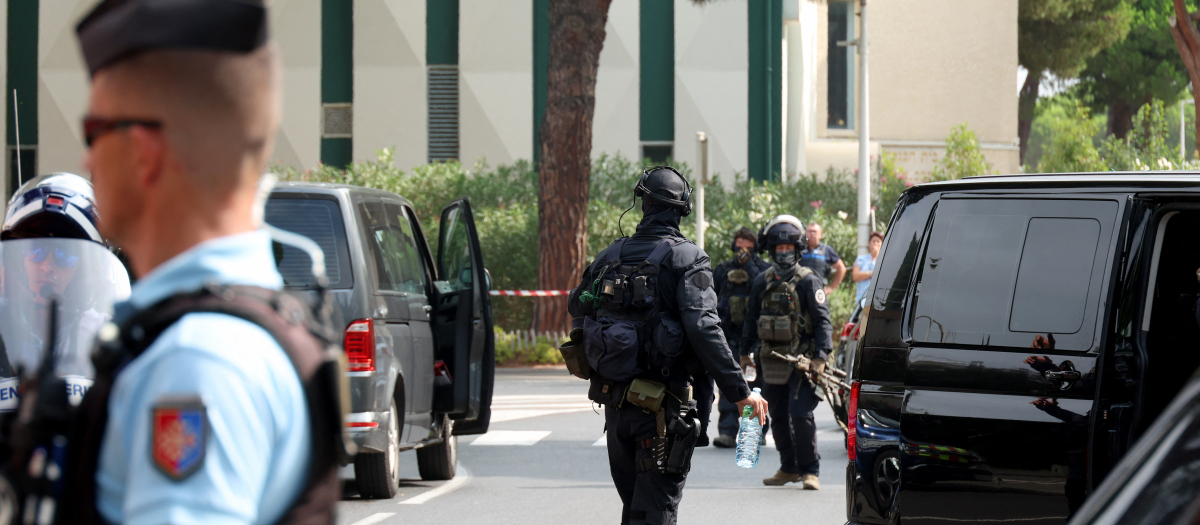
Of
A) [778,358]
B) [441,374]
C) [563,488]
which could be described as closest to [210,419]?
[441,374]

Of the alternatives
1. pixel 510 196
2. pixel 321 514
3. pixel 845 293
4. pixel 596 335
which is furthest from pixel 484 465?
pixel 510 196

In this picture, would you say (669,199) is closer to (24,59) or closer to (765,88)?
(765,88)

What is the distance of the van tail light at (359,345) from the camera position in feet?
23.5

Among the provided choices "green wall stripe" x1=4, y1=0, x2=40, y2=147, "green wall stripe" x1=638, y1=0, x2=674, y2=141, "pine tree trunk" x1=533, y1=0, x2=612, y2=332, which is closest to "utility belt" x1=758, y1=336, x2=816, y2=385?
"pine tree trunk" x1=533, y1=0, x2=612, y2=332

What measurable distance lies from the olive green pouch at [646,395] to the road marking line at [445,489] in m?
3.05

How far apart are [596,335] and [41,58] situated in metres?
22.8

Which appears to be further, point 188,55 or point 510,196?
point 510,196

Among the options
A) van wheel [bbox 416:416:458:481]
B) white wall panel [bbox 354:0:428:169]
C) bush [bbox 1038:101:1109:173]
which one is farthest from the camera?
bush [bbox 1038:101:1109:173]

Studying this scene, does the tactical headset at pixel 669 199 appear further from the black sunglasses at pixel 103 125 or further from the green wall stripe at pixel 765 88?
the green wall stripe at pixel 765 88

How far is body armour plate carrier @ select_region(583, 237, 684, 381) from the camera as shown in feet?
18.1

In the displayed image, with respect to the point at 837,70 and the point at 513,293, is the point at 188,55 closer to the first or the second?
the point at 513,293

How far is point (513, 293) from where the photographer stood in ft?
62.2

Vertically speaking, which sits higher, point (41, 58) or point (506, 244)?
point (41, 58)

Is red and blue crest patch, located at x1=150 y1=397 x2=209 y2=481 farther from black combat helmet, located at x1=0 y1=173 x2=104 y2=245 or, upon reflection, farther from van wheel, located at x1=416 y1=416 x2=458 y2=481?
van wheel, located at x1=416 y1=416 x2=458 y2=481
